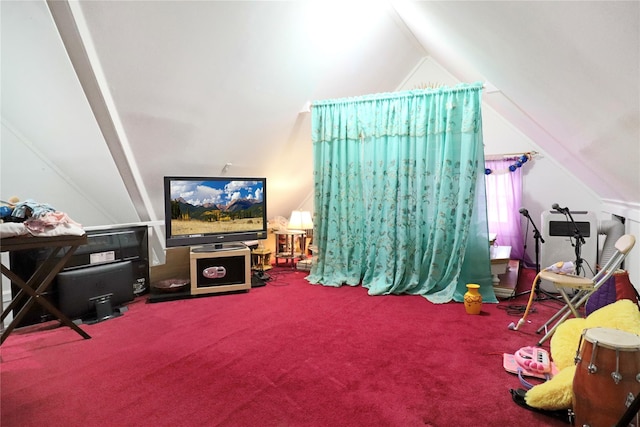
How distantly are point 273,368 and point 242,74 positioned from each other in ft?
7.76

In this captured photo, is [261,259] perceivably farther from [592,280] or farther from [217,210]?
[592,280]

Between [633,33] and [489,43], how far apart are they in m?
1.42

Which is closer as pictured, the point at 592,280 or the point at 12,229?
the point at 12,229

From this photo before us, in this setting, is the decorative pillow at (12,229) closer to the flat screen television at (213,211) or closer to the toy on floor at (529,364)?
the flat screen television at (213,211)

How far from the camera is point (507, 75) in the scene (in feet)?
9.30

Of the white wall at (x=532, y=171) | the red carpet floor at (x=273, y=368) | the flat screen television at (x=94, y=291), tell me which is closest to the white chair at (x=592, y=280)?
the red carpet floor at (x=273, y=368)

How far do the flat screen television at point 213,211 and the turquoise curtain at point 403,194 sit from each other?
27.3 inches

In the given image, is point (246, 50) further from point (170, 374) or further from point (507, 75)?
point (170, 374)

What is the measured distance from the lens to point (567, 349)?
1.92m

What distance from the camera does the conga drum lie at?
1296mm

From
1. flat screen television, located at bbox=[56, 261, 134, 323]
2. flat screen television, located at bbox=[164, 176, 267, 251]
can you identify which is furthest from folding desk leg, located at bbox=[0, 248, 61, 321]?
flat screen television, located at bbox=[164, 176, 267, 251]

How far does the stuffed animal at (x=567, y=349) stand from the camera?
1600mm

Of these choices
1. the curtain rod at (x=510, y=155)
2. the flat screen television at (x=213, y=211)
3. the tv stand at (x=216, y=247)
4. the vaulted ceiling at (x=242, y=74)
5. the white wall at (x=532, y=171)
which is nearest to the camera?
the vaulted ceiling at (x=242, y=74)

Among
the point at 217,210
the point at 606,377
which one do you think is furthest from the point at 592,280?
the point at 217,210
